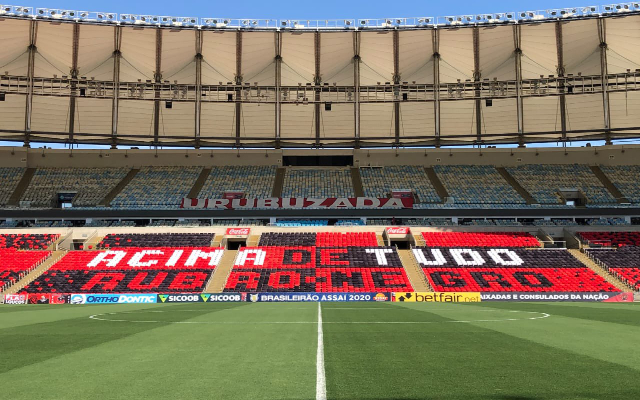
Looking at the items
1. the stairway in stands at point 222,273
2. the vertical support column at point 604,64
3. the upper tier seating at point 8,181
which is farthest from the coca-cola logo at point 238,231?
the vertical support column at point 604,64

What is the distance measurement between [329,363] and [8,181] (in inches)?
2609

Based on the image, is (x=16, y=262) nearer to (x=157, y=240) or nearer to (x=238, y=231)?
(x=157, y=240)

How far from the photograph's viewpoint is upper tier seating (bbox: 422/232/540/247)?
53688mm

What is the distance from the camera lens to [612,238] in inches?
2160

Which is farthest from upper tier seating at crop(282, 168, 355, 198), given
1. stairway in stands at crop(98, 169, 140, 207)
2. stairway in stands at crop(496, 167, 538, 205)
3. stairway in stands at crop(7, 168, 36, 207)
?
stairway in stands at crop(7, 168, 36, 207)

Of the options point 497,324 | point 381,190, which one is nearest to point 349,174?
point 381,190

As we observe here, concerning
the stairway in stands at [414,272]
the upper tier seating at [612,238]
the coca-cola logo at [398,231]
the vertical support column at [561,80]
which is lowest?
the stairway in stands at [414,272]

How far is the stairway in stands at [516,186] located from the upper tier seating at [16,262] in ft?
164

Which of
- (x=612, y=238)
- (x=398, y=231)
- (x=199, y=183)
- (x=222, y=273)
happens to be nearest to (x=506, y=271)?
(x=398, y=231)

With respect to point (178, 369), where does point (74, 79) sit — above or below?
above

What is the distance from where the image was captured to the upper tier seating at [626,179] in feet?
201

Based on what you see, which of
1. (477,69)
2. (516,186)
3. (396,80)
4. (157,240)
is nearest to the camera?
(157,240)

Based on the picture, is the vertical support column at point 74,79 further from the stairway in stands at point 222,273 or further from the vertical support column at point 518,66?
the vertical support column at point 518,66

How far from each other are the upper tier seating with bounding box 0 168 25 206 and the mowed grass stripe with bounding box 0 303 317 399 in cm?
5527
